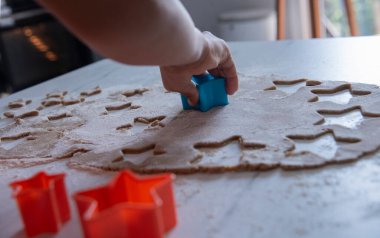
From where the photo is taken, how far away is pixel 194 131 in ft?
3.06

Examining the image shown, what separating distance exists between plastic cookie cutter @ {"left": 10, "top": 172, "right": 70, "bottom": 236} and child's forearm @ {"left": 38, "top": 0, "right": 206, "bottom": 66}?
20cm

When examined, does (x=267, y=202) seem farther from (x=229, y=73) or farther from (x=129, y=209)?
Answer: (x=229, y=73)

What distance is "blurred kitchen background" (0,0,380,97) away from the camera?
270 cm

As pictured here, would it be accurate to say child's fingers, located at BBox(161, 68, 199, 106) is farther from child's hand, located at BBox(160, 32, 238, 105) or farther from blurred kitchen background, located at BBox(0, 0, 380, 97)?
blurred kitchen background, located at BBox(0, 0, 380, 97)

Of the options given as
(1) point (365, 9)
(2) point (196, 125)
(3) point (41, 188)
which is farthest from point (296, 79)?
→ (1) point (365, 9)

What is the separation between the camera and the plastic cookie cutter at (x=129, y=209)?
1.78 feet

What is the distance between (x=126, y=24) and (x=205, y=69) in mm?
361

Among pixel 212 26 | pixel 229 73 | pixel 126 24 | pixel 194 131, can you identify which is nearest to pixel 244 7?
pixel 212 26

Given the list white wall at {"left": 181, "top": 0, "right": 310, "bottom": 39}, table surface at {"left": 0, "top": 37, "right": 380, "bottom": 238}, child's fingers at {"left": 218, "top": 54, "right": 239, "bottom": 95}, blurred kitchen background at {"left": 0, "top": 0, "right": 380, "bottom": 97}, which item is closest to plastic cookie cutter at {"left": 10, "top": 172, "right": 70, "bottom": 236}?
table surface at {"left": 0, "top": 37, "right": 380, "bottom": 238}

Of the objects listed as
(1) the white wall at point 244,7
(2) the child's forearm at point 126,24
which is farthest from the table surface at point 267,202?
(1) the white wall at point 244,7

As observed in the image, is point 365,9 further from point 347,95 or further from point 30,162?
point 30,162

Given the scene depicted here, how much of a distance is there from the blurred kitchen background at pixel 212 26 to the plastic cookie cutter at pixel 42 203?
208cm

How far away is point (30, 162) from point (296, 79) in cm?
67

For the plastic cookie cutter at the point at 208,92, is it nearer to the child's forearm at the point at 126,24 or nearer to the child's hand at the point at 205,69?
the child's hand at the point at 205,69
